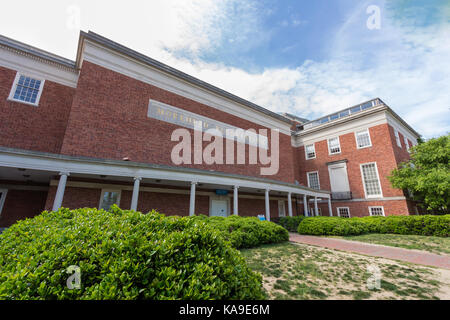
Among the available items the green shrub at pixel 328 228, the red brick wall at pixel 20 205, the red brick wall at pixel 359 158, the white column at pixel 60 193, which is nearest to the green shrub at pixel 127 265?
the white column at pixel 60 193

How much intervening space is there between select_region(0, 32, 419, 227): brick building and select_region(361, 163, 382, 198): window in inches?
4.5

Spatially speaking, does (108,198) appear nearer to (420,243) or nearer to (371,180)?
(420,243)

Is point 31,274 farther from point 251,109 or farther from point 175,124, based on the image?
point 251,109

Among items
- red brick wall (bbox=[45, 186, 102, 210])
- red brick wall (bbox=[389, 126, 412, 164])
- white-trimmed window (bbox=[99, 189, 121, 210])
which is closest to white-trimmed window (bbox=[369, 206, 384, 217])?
red brick wall (bbox=[389, 126, 412, 164])

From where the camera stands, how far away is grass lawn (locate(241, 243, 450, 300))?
12.5ft

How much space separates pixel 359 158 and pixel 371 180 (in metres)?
2.82

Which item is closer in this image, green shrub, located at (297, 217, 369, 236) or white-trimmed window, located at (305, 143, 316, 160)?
green shrub, located at (297, 217, 369, 236)

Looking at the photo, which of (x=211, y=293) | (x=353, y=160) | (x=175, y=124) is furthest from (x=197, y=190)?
(x=353, y=160)

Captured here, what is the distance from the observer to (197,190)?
16172 mm

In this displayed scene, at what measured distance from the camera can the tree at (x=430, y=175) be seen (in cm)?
1677

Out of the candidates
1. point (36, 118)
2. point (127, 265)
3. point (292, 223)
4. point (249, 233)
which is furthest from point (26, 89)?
point (292, 223)

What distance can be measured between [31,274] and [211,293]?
1838 mm

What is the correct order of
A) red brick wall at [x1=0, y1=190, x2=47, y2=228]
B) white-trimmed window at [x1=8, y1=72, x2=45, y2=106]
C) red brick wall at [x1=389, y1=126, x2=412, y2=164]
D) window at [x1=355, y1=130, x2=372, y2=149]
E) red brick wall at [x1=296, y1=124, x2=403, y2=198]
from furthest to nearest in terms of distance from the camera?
window at [x1=355, y1=130, x2=372, y2=149], red brick wall at [x1=389, y1=126, x2=412, y2=164], red brick wall at [x1=296, y1=124, x2=403, y2=198], white-trimmed window at [x1=8, y1=72, x2=45, y2=106], red brick wall at [x1=0, y1=190, x2=47, y2=228]

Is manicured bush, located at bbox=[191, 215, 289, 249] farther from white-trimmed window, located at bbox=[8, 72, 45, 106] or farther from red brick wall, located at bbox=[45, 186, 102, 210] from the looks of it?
white-trimmed window, located at bbox=[8, 72, 45, 106]
